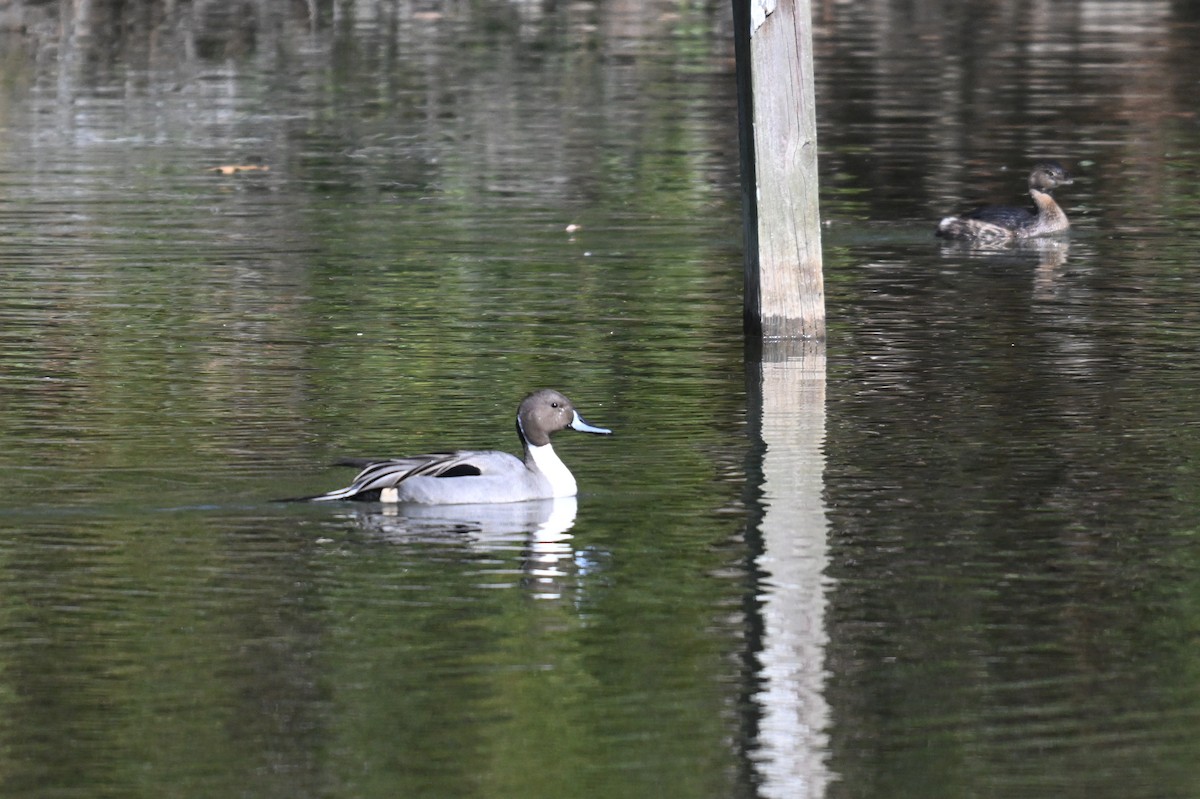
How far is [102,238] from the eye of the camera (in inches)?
836

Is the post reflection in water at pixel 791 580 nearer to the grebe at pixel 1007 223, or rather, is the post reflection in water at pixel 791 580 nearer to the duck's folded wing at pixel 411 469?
the duck's folded wing at pixel 411 469

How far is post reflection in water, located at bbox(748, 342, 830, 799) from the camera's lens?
7.63 m

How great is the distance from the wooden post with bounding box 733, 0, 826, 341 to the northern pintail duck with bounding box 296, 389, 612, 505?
4018 mm

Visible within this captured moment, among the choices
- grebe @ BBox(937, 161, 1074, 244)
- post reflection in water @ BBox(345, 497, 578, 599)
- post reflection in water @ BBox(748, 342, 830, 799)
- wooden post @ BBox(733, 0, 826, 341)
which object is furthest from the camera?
grebe @ BBox(937, 161, 1074, 244)

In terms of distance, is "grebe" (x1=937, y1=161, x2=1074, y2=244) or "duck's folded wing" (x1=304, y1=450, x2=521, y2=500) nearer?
"duck's folded wing" (x1=304, y1=450, x2=521, y2=500)

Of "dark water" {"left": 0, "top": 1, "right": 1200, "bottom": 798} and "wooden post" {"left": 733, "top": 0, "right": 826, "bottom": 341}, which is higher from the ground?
"wooden post" {"left": 733, "top": 0, "right": 826, "bottom": 341}

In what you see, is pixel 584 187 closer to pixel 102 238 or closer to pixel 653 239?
pixel 653 239

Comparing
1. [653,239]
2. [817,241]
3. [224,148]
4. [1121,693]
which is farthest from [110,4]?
[1121,693]

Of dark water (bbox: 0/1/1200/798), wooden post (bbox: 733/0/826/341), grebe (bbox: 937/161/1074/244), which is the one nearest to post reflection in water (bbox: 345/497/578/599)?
dark water (bbox: 0/1/1200/798)

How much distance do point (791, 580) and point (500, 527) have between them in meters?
1.73

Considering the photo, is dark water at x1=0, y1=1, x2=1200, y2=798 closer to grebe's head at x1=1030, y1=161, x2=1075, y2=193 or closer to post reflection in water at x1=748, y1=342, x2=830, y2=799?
post reflection in water at x1=748, y1=342, x2=830, y2=799

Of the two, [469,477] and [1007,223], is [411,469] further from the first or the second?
[1007,223]

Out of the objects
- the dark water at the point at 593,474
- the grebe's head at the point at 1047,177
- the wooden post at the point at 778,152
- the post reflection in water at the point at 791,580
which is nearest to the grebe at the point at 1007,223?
the grebe's head at the point at 1047,177

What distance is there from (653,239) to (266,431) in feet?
28.1
